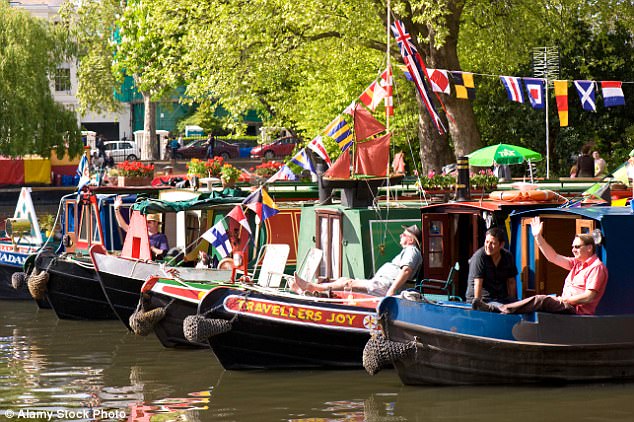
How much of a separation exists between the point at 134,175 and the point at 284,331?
12.4m

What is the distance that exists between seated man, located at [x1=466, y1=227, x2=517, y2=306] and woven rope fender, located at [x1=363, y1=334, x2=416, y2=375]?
3.18ft

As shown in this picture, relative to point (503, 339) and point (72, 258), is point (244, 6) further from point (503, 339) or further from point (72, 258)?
point (503, 339)

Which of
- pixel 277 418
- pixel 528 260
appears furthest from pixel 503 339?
pixel 277 418

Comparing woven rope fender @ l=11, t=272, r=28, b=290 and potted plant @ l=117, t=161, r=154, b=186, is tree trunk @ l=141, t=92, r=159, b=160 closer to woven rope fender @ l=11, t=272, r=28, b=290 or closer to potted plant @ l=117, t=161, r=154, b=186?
potted plant @ l=117, t=161, r=154, b=186

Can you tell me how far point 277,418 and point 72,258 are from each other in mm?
10827

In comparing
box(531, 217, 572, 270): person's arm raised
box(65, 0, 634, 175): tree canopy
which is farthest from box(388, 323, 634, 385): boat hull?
box(65, 0, 634, 175): tree canopy

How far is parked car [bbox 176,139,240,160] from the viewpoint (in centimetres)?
6831

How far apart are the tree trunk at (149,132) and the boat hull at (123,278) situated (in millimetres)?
47828

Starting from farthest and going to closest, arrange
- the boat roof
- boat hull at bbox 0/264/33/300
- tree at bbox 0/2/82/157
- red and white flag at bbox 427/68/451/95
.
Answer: tree at bbox 0/2/82/157
boat hull at bbox 0/264/33/300
red and white flag at bbox 427/68/451/95
the boat roof

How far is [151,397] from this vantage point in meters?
15.4

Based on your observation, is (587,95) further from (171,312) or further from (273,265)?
(171,312)

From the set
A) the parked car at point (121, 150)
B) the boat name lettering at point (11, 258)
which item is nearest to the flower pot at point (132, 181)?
the boat name lettering at point (11, 258)

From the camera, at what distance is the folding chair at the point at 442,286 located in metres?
15.8

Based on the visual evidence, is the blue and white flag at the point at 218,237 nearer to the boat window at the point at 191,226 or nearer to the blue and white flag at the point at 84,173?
the boat window at the point at 191,226
